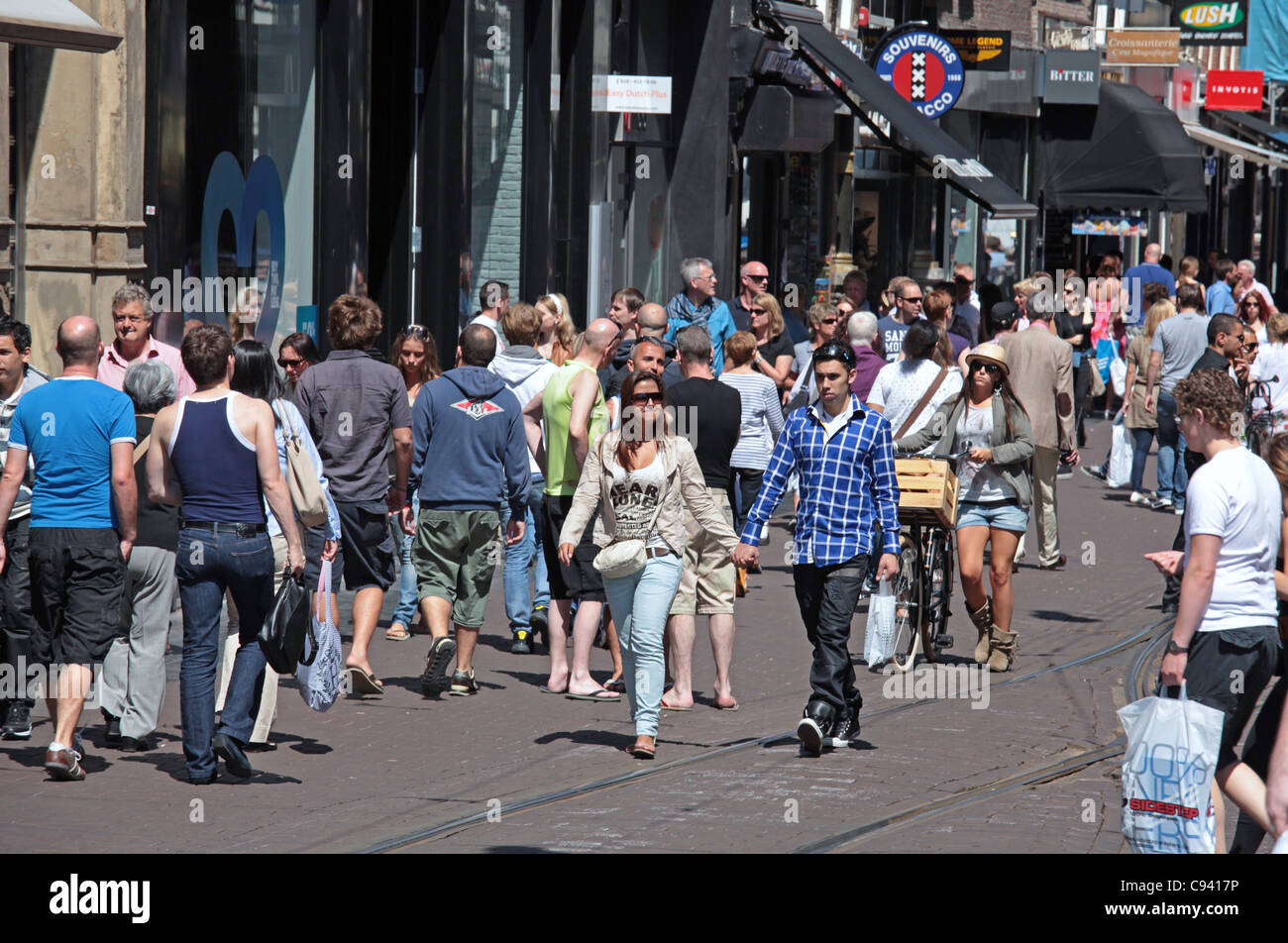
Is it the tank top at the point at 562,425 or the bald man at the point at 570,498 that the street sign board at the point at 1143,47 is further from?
the tank top at the point at 562,425

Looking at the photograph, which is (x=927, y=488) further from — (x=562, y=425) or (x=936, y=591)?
(x=562, y=425)

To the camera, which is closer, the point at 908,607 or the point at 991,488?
the point at 991,488

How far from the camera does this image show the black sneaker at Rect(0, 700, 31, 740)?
8.36 m

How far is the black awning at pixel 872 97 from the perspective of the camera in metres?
22.8

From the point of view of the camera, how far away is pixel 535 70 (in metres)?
18.5

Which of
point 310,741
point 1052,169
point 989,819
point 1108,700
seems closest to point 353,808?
point 310,741

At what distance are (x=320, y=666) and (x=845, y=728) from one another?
7.78 ft

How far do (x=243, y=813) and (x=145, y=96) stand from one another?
21.7 feet

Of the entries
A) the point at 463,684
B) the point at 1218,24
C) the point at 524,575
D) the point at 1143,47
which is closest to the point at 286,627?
the point at 463,684

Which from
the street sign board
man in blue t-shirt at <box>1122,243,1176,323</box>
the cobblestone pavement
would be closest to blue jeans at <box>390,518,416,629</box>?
the cobblestone pavement

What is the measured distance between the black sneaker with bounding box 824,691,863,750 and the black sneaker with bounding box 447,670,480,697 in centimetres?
206

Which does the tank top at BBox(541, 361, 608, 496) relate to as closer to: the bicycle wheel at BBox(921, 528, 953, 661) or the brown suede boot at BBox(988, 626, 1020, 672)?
the bicycle wheel at BBox(921, 528, 953, 661)

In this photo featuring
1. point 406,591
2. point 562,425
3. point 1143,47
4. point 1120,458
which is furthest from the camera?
point 1143,47

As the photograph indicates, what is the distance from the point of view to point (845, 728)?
8.59 m
